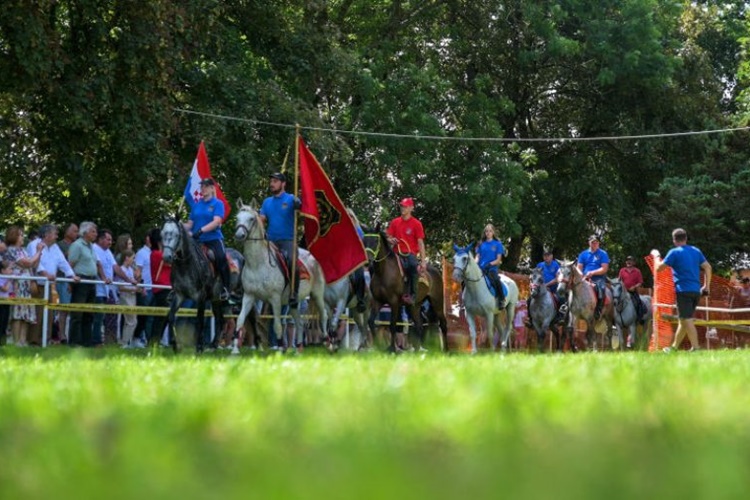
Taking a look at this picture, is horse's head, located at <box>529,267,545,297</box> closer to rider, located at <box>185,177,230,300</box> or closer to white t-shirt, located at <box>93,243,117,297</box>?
white t-shirt, located at <box>93,243,117,297</box>

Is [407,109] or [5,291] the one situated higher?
[407,109]

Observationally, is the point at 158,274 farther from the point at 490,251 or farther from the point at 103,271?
the point at 490,251

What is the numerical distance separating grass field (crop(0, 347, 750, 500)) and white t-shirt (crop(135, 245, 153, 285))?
16.2m

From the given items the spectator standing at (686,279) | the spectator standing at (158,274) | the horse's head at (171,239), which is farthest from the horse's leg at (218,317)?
the spectator standing at (686,279)

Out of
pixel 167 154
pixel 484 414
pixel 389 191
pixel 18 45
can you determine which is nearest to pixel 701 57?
pixel 389 191

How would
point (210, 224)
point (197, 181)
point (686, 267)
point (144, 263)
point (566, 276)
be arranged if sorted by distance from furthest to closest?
1. point (566, 276)
2. point (144, 263)
3. point (197, 181)
4. point (686, 267)
5. point (210, 224)

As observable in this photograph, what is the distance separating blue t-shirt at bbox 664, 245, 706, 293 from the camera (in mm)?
22891

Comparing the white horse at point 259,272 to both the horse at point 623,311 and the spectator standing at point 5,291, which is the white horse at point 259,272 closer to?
the spectator standing at point 5,291

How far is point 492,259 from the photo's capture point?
26453 mm

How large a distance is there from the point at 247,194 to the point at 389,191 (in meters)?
11.5

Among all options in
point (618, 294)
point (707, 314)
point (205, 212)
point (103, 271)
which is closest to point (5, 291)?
point (103, 271)

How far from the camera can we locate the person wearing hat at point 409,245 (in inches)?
891

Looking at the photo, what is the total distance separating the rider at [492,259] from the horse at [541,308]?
3.75 m

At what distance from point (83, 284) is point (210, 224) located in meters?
3.81
